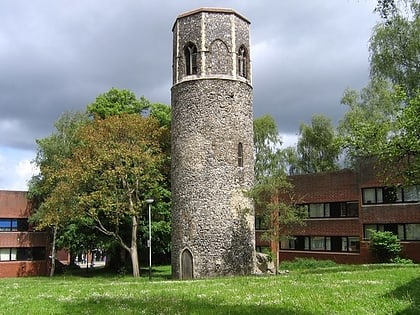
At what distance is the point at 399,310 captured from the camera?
12594 mm

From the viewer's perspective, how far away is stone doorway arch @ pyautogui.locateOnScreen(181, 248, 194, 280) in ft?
105

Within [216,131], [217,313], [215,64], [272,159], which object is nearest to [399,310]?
[217,313]

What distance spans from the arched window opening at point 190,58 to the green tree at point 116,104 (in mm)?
12108

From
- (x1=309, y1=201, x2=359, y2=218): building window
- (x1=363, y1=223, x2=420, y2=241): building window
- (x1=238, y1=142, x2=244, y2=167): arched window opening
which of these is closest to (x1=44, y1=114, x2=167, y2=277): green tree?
(x1=238, y1=142, x2=244, y2=167): arched window opening

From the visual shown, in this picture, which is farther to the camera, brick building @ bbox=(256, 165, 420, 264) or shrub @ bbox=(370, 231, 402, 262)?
brick building @ bbox=(256, 165, 420, 264)

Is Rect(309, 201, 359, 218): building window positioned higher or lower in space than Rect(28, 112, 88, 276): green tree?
lower

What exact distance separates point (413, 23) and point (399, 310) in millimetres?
27012

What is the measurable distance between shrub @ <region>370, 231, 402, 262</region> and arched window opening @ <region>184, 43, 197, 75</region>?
17.6 meters

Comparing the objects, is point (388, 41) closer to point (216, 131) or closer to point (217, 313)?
point (216, 131)

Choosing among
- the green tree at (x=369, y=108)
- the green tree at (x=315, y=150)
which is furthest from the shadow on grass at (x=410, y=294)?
the green tree at (x=315, y=150)

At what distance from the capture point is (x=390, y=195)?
1459 inches

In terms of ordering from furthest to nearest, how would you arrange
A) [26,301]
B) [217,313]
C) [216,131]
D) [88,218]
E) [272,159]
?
1. [272,159]
2. [88,218]
3. [216,131]
4. [26,301]
5. [217,313]

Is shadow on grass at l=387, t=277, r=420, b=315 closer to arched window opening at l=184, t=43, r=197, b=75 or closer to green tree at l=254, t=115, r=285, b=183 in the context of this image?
arched window opening at l=184, t=43, r=197, b=75

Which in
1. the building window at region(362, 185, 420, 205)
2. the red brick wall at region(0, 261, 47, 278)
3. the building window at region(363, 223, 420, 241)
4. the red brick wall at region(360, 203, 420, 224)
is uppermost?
the building window at region(362, 185, 420, 205)
